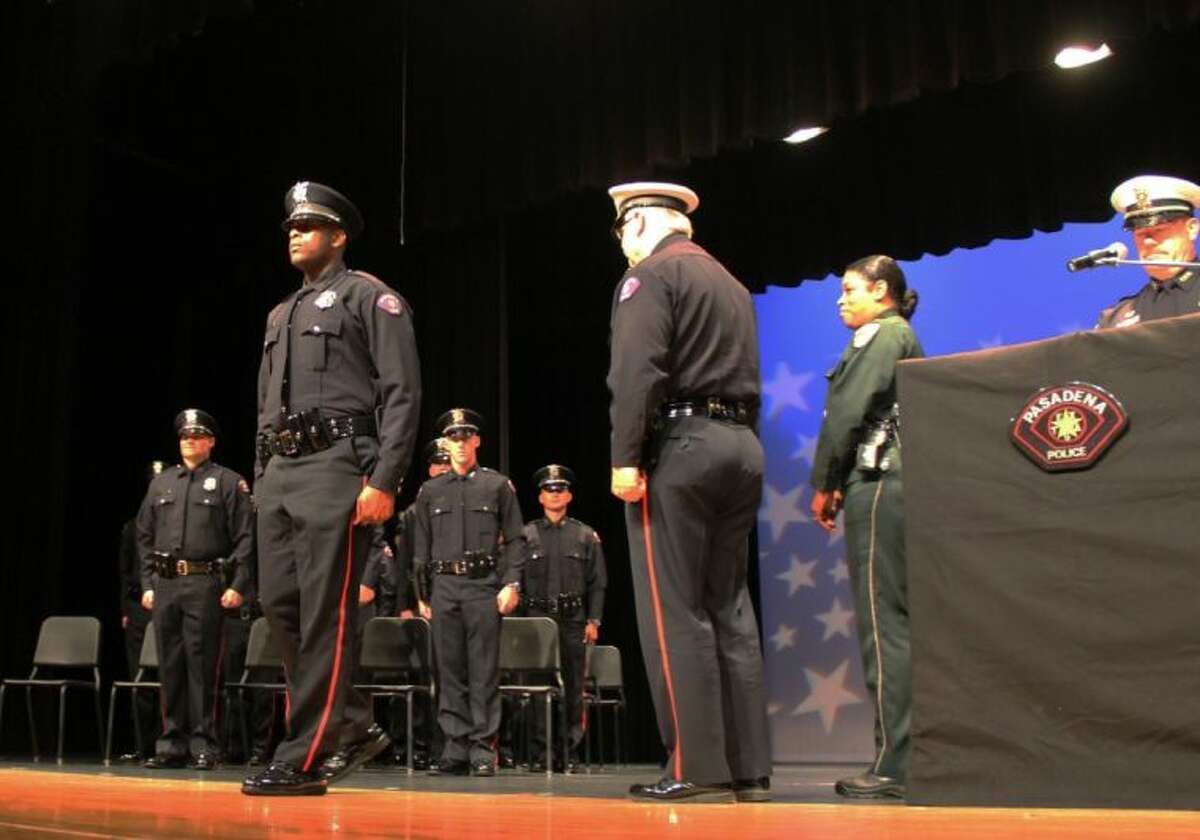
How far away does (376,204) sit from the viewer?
395 inches

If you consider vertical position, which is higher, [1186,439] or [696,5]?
[696,5]

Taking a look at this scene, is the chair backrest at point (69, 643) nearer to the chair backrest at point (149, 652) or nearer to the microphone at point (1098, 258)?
the chair backrest at point (149, 652)

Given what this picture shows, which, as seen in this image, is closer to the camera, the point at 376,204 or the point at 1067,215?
the point at 1067,215

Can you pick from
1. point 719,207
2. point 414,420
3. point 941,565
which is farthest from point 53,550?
point 941,565

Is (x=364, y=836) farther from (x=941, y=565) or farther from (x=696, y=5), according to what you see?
(x=696, y=5)

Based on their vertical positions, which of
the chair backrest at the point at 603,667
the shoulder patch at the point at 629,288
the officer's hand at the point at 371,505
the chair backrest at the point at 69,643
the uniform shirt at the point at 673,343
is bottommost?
the chair backrest at the point at 603,667

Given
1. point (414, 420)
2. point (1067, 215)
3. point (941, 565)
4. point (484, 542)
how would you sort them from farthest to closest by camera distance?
1. point (1067, 215)
2. point (484, 542)
3. point (414, 420)
4. point (941, 565)

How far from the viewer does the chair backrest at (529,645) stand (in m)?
7.14

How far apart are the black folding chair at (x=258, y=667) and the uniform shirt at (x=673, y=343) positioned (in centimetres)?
366

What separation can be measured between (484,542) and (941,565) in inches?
168

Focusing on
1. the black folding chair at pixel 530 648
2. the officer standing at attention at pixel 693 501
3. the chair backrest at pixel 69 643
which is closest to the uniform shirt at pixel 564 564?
the black folding chair at pixel 530 648

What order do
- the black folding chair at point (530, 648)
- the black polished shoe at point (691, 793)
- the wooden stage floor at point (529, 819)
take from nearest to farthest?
1. the wooden stage floor at point (529, 819)
2. the black polished shoe at point (691, 793)
3. the black folding chair at point (530, 648)

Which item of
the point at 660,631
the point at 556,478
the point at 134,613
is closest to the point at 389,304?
the point at 660,631

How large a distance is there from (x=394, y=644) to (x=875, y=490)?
4174 millimetres
